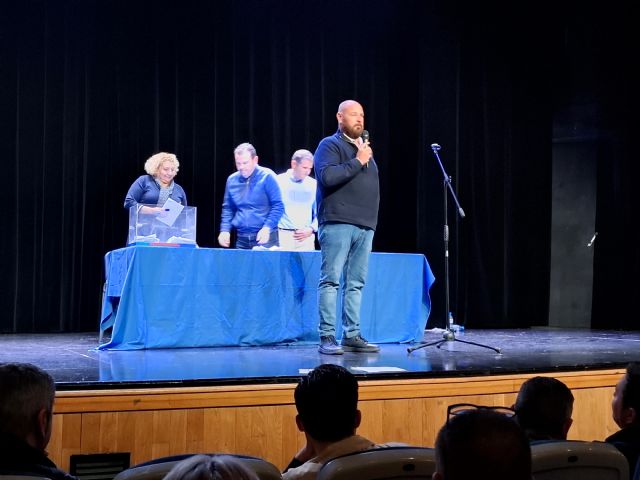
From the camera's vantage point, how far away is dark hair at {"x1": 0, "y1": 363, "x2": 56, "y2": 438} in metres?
1.82

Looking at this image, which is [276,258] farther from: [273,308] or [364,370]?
[364,370]

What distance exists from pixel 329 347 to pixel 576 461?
2828mm

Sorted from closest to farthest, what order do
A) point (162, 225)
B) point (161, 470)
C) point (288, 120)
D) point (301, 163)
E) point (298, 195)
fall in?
point (161, 470), point (162, 225), point (301, 163), point (298, 195), point (288, 120)

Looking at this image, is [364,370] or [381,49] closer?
[364,370]

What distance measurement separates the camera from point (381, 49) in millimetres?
8445

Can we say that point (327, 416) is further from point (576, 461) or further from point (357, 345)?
point (357, 345)

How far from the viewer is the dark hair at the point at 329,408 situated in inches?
78.5

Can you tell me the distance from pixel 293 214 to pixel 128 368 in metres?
3.21

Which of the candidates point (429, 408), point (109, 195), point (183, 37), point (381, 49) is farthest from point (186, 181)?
point (429, 408)

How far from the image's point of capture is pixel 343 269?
4.76 meters

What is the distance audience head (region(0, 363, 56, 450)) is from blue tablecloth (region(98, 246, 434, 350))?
2.99 meters

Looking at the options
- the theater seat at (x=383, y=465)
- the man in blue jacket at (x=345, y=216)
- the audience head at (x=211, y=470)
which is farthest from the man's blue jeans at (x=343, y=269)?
the audience head at (x=211, y=470)

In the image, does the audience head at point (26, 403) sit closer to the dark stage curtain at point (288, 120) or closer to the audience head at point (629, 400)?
the audience head at point (629, 400)

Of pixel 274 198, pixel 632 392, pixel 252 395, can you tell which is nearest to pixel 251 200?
pixel 274 198
